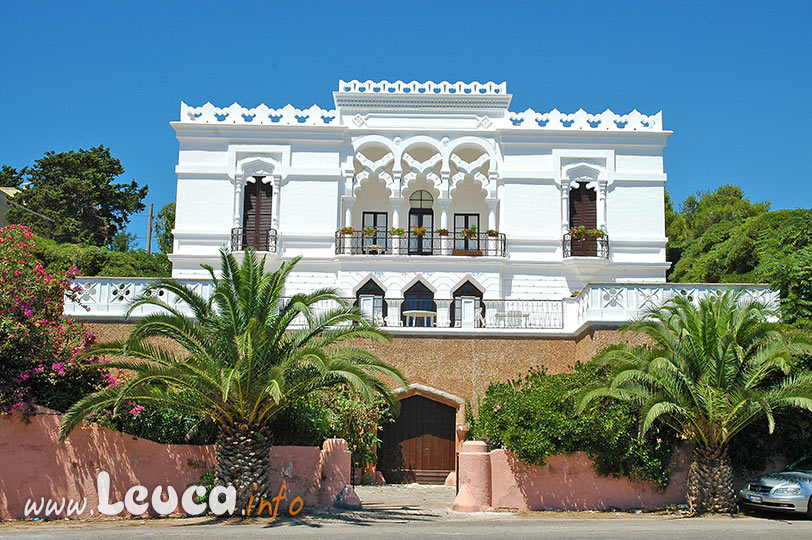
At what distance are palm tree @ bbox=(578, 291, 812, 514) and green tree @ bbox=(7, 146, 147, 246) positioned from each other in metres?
30.6

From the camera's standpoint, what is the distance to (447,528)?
1483cm

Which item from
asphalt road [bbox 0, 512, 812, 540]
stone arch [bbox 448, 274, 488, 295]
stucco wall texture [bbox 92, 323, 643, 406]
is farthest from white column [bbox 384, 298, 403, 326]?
asphalt road [bbox 0, 512, 812, 540]

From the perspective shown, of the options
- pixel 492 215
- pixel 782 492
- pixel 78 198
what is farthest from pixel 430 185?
pixel 78 198

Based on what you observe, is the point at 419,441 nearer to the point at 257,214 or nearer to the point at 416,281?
the point at 416,281

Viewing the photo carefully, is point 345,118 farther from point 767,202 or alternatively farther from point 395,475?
point 767,202

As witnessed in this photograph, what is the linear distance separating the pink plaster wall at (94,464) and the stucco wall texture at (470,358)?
4.95 metres

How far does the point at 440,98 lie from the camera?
93.3 feet

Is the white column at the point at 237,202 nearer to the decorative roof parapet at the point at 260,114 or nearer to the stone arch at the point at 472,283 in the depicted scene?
the decorative roof parapet at the point at 260,114

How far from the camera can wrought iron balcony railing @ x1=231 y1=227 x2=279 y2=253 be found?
2709 centimetres

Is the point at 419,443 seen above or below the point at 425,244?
below

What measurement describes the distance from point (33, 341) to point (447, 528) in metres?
8.61

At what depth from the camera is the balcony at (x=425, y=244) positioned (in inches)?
1081

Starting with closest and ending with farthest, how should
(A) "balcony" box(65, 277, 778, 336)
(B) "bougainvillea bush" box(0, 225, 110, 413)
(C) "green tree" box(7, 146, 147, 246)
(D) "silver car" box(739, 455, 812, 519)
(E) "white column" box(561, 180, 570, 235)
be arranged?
(D) "silver car" box(739, 455, 812, 519)
(B) "bougainvillea bush" box(0, 225, 110, 413)
(A) "balcony" box(65, 277, 778, 336)
(E) "white column" box(561, 180, 570, 235)
(C) "green tree" box(7, 146, 147, 246)

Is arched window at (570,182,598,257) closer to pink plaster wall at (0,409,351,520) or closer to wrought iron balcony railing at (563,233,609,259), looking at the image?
wrought iron balcony railing at (563,233,609,259)
